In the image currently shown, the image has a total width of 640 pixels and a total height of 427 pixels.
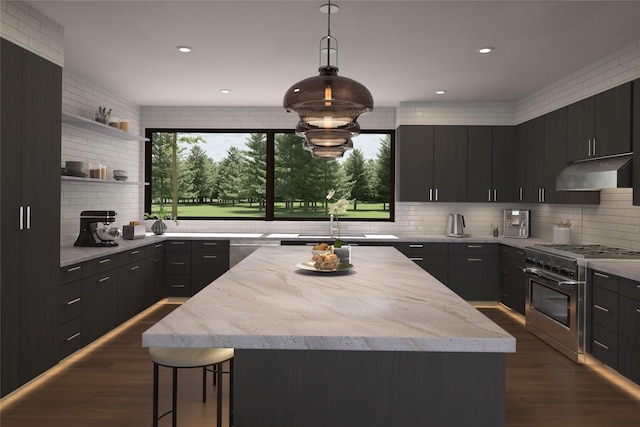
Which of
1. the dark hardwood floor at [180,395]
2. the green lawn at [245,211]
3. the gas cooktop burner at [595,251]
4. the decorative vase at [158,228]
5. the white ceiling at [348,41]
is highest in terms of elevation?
the white ceiling at [348,41]

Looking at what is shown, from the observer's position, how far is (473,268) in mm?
6059

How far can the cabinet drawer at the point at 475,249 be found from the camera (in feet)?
19.8

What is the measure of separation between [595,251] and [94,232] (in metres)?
4.90

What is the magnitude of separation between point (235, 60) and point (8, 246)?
261 centimetres

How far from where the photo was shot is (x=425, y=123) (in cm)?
653

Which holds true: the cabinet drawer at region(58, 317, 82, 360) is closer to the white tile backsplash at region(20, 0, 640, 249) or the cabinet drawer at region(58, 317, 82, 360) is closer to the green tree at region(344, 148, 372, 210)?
the white tile backsplash at region(20, 0, 640, 249)

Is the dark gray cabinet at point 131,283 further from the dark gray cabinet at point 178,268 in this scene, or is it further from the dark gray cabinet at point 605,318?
the dark gray cabinet at point 605,318

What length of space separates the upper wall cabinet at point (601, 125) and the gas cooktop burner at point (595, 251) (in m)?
0.88

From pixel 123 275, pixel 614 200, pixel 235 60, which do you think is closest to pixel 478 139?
pixel 614 200

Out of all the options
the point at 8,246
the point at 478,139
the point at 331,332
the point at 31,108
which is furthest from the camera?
the point at 478,139

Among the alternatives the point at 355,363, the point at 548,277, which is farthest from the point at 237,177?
the point at 355,363

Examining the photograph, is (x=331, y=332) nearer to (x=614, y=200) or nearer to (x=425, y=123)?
(x=614, y=200)

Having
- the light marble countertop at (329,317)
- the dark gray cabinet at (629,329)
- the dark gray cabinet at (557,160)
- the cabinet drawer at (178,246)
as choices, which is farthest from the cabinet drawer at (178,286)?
the dark gray cabinet at (629,329)

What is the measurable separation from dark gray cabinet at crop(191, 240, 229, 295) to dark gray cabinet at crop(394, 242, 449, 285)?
7.36 feet
